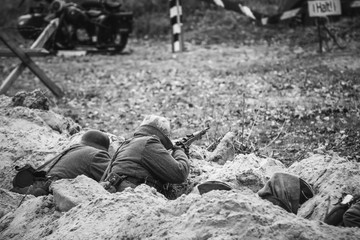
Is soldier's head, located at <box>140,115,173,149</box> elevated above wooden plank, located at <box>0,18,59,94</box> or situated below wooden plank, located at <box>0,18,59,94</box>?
below

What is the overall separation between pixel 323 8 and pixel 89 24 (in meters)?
6.69

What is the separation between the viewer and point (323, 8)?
463 inches

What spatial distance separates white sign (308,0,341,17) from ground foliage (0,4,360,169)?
0.93 metres

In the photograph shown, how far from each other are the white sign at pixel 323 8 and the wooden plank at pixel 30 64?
5.84 metres

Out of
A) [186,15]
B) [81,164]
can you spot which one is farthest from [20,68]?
[186,15]

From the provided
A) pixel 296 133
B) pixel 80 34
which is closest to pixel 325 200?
pixel 296 133

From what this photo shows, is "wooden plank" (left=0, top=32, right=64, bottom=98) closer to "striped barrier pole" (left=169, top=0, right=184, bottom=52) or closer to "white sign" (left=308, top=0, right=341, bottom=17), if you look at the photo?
"striped barrier pole" (left=169, top=0, right=184, bottom=52)

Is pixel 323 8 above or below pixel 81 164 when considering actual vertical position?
above

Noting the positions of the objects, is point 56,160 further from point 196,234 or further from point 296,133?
point 296,133

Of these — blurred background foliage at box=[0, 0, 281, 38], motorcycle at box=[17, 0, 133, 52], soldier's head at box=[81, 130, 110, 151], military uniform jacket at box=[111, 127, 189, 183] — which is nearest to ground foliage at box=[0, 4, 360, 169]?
blurred background foliage at box=[0, 0, 281, 38]

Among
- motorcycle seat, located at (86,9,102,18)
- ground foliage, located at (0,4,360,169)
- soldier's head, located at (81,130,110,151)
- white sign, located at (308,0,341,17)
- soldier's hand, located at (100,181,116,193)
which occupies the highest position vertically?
motorcycle seat, located at (86,9,102,18)

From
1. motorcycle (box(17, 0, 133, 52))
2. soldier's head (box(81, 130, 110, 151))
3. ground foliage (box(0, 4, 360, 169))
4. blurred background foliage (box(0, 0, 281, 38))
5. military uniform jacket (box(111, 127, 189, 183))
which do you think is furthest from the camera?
blurred background foliage (box(0, 0, 281, 38))

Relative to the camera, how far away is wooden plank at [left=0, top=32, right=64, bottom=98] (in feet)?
33.1

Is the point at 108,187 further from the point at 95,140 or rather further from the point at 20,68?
the point at 20,68
